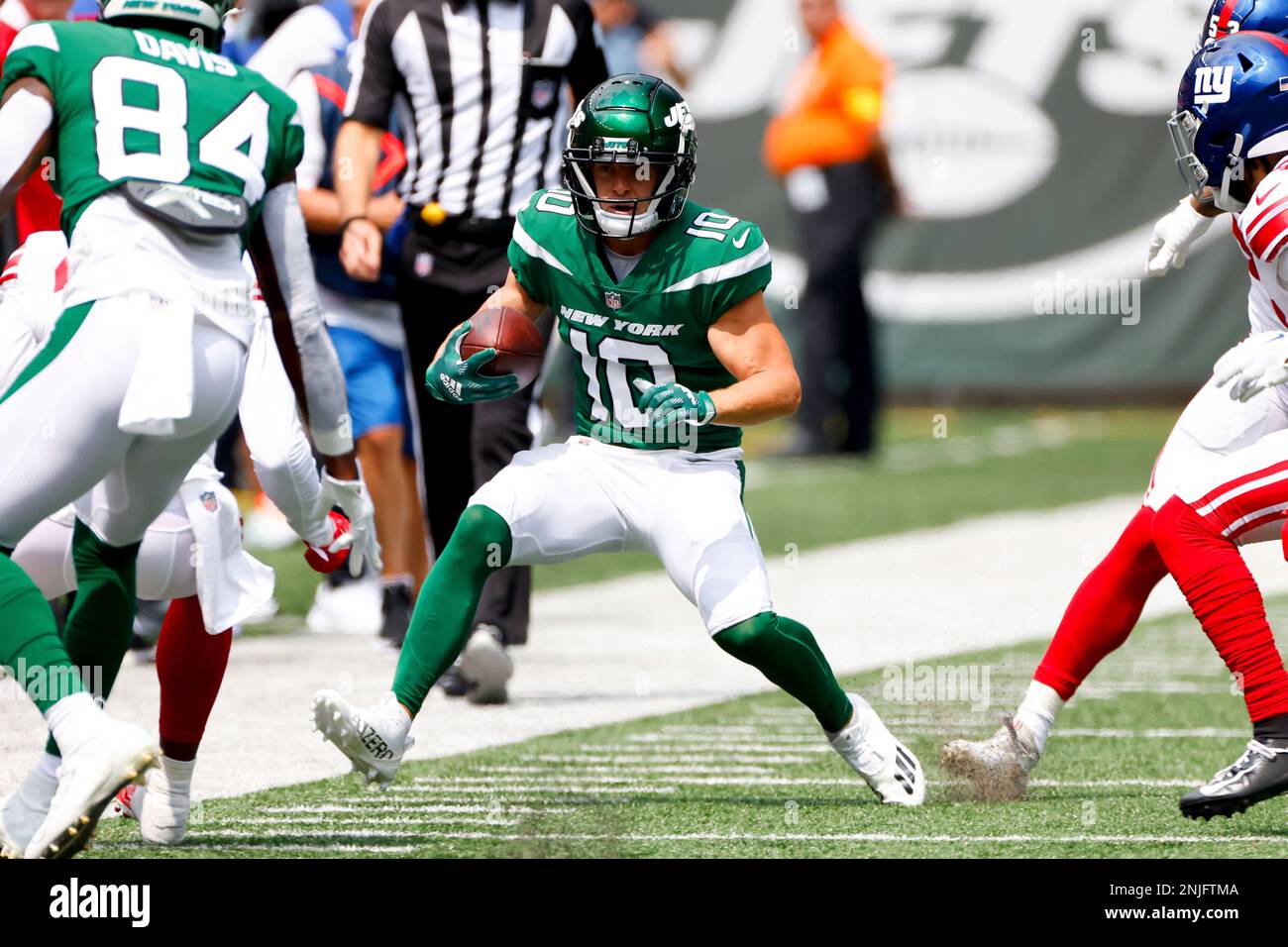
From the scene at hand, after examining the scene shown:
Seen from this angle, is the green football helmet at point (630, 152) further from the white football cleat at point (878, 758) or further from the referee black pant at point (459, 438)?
the referee black pant at point (459, 438)

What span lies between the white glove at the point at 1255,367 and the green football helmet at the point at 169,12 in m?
2.12

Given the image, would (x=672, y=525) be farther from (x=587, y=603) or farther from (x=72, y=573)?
(x=587, y=603)

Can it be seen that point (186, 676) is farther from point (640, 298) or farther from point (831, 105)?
point (831, 105)

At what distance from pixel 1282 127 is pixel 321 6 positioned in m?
4.64

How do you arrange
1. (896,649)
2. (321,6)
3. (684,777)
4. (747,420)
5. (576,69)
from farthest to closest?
1. (321,6)
2. (896,649)
3. (576,69)
4. (684,777)
5. (747,420)

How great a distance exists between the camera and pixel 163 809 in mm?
4539

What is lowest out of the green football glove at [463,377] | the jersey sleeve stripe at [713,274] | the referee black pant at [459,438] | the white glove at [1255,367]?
the referee black pant at [459,438]

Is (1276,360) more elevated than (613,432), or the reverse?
(1276,360)

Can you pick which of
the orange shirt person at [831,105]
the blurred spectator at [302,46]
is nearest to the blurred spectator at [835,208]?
the orange shirt person at [831,105]

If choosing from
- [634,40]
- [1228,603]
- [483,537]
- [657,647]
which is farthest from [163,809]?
[634,40]

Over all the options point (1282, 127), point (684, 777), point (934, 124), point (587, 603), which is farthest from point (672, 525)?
point (934, 124)

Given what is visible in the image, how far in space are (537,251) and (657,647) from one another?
10.0ft

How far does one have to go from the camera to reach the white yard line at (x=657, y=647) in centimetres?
592
